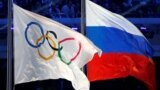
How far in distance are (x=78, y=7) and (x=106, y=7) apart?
0.56m

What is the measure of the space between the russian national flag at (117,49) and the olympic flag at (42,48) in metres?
0.39

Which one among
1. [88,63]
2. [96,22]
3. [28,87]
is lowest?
[28,87]

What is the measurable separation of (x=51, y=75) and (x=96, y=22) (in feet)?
3.49

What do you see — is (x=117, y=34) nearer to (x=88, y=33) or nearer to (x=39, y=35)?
(x=88, y=33)

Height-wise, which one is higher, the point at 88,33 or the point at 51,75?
the point at 88,33

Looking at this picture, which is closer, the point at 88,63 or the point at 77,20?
the point at 88,63

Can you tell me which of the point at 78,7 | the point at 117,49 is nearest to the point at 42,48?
the point at 117,49

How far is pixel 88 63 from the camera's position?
931cm

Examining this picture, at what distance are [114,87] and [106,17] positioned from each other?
123 inches

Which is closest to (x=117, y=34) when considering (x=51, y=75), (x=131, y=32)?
(x=131, y=32)

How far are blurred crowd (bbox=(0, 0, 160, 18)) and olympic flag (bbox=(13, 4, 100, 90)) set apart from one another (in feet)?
9.67

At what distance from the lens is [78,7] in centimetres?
1225

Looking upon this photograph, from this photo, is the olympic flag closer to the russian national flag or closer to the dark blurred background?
the russian national flag

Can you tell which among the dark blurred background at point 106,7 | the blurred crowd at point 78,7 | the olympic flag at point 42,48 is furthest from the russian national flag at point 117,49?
the blurred crowd at point 78,7
